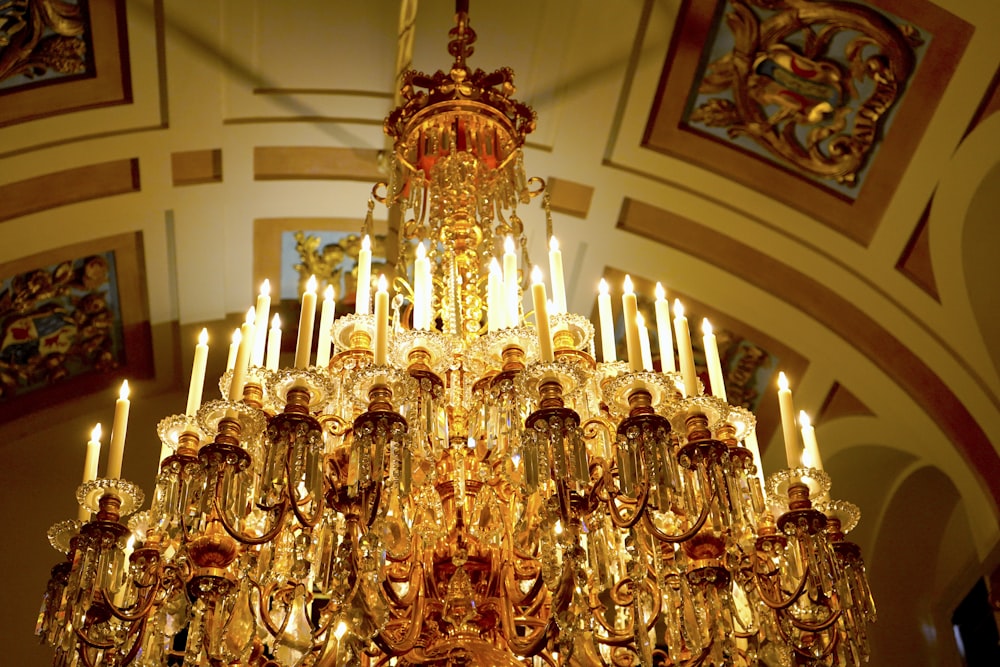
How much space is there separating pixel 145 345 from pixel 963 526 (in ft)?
15.9

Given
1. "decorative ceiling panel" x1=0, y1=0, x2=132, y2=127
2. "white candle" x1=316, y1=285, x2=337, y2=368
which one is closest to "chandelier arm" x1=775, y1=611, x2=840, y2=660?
"white candle" x1=316, y1=285, x2=337, y2=368

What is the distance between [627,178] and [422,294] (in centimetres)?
198

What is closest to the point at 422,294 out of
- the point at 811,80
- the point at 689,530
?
the point at 689,530

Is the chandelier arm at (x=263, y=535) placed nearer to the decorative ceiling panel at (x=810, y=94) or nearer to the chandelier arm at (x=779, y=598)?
the chandelier arm at (x=779, y=598)

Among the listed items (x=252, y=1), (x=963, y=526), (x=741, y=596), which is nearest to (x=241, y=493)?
(x=741, y=596)

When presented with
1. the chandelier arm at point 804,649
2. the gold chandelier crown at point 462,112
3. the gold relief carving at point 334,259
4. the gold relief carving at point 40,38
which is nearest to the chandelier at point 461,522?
the chandelier arm at point 804,649

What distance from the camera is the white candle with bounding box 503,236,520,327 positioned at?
3.58 metres

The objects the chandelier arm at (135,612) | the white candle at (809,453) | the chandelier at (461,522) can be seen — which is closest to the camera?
the chandelier at (461,522)

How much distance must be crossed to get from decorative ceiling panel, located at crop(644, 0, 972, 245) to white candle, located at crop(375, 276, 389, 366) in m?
2.15

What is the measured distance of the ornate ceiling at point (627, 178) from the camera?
4.62m

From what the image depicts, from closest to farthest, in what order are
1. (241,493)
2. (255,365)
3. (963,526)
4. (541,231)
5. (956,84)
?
1. (241,493)
2. (255,365)
3. (956,84)
4. (541,231)
5. (963,526)

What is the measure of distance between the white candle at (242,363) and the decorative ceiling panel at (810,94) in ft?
7.84

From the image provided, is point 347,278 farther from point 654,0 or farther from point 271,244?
point 654,0

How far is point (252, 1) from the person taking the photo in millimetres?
4625
